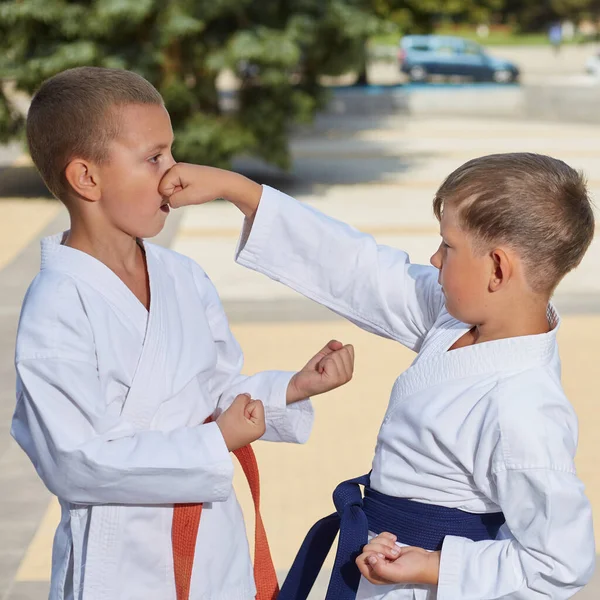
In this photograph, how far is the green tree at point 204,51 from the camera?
10930mm

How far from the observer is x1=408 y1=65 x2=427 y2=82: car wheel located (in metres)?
29.5

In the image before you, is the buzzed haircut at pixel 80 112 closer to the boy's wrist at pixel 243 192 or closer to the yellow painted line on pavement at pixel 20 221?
the boy's wrist at pixel 243 192

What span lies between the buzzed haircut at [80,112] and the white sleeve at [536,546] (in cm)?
99

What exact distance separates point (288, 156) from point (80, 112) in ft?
33.3

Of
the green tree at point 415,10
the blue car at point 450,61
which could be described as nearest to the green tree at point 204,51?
the green tree at point 415,10

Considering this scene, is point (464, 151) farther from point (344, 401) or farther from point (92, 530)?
point (92, 530)

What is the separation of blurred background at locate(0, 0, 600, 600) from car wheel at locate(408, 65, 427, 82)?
6.01m

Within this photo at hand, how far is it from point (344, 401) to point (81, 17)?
279 inches

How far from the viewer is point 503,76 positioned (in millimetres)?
27016

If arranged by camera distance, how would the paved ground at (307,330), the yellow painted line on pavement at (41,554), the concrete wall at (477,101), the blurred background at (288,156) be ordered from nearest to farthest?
the yellow painted line on pavement at (41,554)
the paved ground at (307,330)
the blurred background at (288,156)
the concrete wall at (477,101)

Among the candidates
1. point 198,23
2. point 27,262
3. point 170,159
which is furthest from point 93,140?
point 198,23

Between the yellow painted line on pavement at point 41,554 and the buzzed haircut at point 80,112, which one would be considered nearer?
the buzzed haircut at point 80,112

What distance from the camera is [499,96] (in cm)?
2209

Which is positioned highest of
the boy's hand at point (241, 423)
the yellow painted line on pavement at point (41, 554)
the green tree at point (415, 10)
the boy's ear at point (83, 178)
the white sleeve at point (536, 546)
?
the green tree at point (415, 10)
